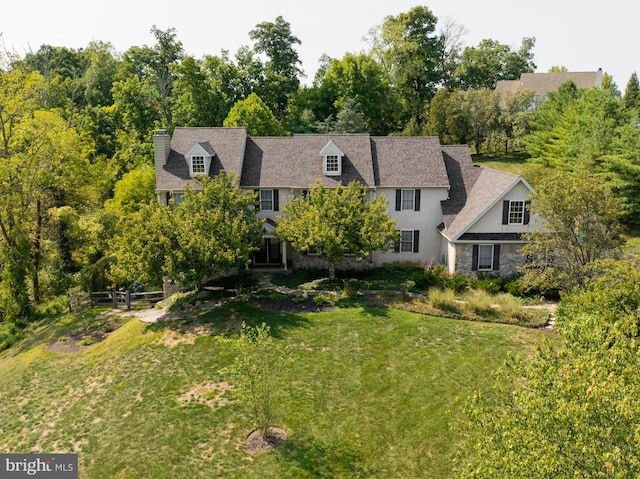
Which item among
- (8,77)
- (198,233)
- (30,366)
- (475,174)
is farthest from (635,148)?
(8,77)

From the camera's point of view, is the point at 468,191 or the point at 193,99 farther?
the point at 193,99

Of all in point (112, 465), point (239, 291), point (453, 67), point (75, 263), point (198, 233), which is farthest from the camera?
point (453, 67)

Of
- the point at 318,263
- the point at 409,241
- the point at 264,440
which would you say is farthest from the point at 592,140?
the point at 264,440

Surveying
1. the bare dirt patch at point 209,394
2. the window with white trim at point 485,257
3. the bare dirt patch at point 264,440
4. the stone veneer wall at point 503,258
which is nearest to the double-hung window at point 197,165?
the bare dirt patch at point 209,394

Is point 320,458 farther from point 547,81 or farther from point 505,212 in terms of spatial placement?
point 547,81

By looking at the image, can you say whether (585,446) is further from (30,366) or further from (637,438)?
(30,366)

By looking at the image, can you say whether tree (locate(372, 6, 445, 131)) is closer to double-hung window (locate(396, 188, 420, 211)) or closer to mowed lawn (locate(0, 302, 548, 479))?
double-hung window (locate(396, 188, 420, 211))
